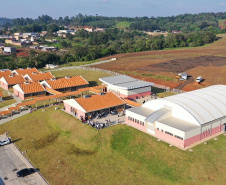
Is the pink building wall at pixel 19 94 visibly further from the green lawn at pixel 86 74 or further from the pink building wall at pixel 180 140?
the pink building wall at pixel 180 140

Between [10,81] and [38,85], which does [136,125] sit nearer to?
[38,85]

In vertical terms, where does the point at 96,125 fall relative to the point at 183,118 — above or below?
below

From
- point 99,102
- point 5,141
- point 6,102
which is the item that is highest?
point 99,102

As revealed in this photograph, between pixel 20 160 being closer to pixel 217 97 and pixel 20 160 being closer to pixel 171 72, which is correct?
pixel 217 97

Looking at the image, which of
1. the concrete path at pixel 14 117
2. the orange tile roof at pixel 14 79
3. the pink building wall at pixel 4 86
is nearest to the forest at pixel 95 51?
the orange tile roof at pixel 14 79

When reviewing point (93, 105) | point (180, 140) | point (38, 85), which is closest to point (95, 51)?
point (38, 85)

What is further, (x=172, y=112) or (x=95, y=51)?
(x=95, y=51)

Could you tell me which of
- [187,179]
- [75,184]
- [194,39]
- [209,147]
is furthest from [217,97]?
[194,39]
